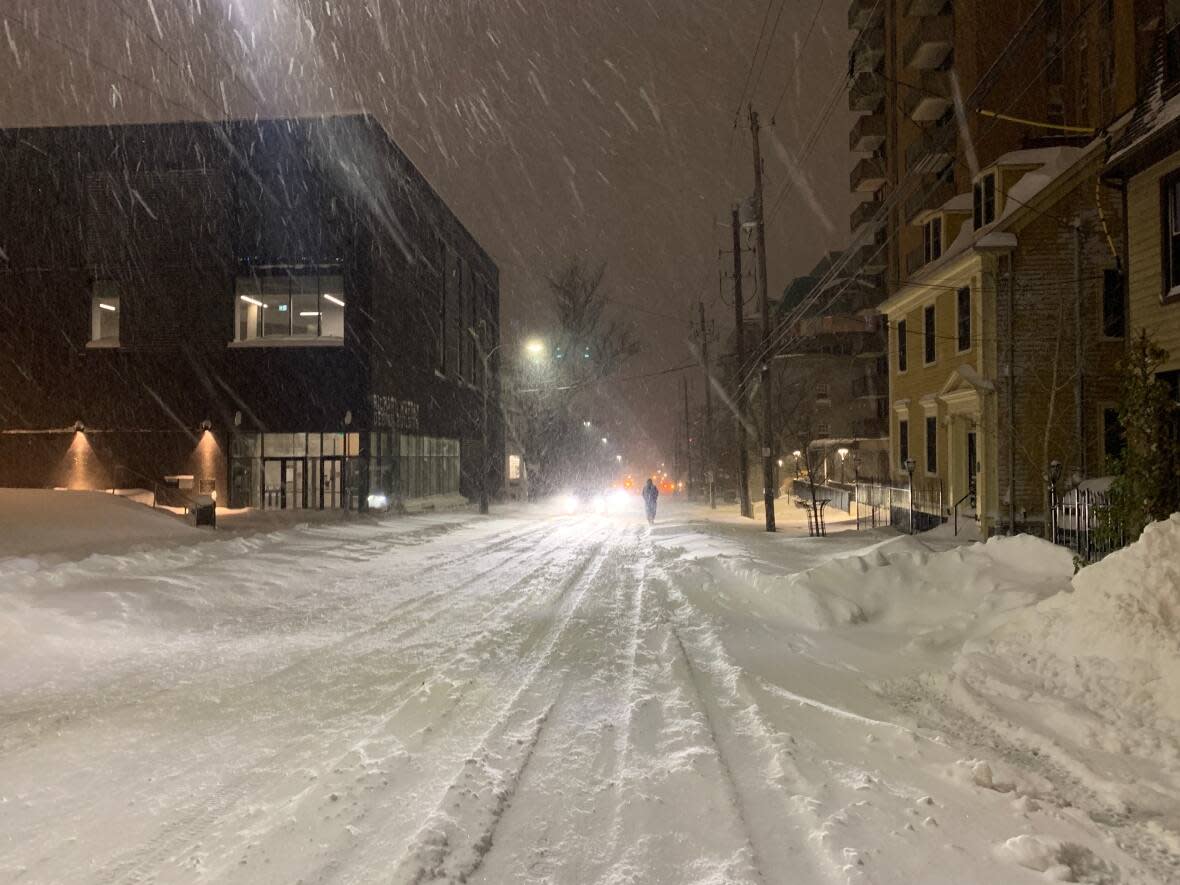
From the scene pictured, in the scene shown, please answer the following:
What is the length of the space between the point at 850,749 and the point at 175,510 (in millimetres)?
24448

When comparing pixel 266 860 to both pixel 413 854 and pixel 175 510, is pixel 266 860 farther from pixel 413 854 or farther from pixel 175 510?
pixel 175 510

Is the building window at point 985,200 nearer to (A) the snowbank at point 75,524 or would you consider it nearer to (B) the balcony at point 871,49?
(A) the snowbank at point 75,524

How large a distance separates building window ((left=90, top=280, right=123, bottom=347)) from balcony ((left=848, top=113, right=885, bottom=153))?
38515mm

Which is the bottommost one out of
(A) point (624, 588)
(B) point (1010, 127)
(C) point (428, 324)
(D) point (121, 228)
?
(A) point (624, 588)

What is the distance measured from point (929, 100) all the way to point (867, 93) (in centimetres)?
803

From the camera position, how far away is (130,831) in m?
4.27

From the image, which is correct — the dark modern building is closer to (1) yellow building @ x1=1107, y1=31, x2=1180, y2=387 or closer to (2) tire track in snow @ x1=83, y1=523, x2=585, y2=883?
(1) yellow building @ x1=1107, y1=31, x2=1180, y2=387

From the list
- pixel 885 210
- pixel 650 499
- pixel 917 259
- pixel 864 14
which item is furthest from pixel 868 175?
pixel 885 210

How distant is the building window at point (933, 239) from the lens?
85.6 feet

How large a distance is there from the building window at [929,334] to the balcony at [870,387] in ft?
71.1

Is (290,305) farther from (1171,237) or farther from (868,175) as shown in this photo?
(868,175)

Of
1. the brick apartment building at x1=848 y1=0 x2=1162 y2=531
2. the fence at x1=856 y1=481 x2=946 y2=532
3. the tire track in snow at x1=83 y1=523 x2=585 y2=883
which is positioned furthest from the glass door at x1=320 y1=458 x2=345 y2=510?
the tire track in snow at x1=83 y1=523 x2=585 y2=883

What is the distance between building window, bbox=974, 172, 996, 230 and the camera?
22431 mm

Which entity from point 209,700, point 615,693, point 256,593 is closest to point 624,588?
point 256,593
